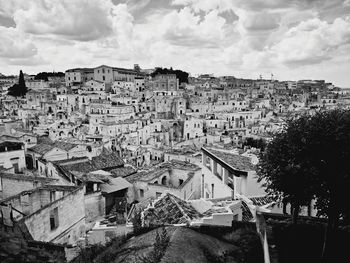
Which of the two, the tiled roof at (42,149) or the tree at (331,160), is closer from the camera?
the tree at (331,160)

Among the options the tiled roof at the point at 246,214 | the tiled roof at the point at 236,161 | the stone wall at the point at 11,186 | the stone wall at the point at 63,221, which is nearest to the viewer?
the stone wall at the point at 63,221

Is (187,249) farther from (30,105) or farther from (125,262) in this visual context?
(30,105)

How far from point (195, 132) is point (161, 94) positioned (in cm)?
2902

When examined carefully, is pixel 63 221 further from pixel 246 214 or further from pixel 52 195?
pixel 246 214

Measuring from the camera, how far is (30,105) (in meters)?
82.9

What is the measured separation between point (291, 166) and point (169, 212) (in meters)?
5.44

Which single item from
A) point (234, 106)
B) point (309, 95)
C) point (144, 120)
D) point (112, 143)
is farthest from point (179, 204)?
point (309, 95)

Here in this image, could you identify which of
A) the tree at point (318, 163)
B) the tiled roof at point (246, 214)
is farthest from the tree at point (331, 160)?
the tiled roof at point (246, 214)

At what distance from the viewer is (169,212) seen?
495 inches

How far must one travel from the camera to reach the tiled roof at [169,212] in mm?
11852

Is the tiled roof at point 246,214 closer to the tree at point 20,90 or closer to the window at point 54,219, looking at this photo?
the window at point 54,219

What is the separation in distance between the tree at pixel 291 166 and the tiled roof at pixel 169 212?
3512mm

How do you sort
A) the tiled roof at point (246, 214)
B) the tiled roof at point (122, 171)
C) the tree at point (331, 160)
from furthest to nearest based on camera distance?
the tiled roof at point (122, 171)
the tiled roof at point (246, 214)
the tree at point (331, 160)

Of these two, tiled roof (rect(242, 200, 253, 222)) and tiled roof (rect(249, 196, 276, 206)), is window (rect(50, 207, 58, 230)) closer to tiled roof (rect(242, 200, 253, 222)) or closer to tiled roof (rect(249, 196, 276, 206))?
tiled roof (rect(242, 200, 253, 222))
